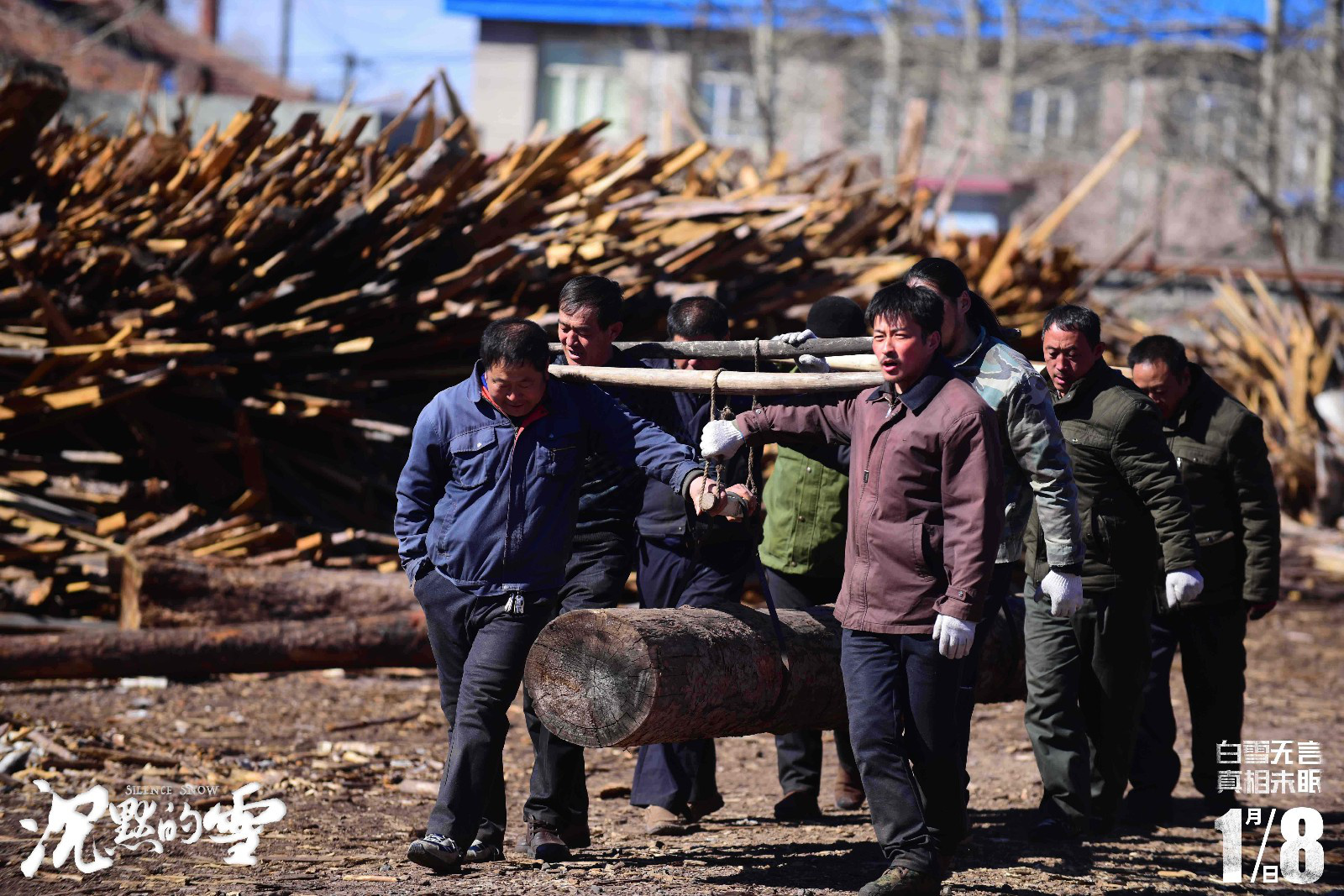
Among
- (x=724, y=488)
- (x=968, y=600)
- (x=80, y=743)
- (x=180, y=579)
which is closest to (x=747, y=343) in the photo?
(x=724, y=488)

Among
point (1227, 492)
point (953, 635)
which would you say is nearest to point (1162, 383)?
point (1227, 492)

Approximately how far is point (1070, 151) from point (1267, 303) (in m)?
22.8

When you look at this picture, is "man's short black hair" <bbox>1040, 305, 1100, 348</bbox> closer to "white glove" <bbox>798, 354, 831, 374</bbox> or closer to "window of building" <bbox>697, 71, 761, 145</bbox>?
"white glove" <bbox>798, 354, 831, 374</bbox>

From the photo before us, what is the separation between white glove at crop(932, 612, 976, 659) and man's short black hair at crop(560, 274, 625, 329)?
1.72 metres

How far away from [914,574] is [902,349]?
Answer: 2.33ft

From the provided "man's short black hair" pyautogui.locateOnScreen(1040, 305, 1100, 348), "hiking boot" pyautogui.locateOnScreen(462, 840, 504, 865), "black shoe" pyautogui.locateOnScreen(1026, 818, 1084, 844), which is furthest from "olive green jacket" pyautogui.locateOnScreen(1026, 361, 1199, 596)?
"hiking boot" pyautogui.locateOnScreen(462, 840, 504, 865)

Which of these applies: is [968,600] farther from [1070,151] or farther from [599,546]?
[1070,151]

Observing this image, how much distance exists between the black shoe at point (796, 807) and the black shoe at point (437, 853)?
5.43 feet

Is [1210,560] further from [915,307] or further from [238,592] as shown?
[238,592]

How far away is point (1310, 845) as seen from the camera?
5543mm

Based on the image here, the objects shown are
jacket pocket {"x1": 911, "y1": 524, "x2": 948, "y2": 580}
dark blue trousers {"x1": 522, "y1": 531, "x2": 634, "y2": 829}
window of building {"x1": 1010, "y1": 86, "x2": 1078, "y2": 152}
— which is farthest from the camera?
window of building {"x1": 1010, "y1": 86, "x2": 1078, "y2": 152}

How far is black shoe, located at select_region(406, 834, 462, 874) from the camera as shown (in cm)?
433

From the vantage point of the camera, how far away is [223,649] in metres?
7.02

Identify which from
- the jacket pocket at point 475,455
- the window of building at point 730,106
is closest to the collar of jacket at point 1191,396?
the jacket pocket at point 475,455
